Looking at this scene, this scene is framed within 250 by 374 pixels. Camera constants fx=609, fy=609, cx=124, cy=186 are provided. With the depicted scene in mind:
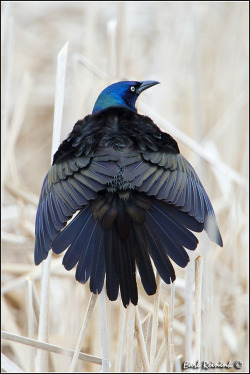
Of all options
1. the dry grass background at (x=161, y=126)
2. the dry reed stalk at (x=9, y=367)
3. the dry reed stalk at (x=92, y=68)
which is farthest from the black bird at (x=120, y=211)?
the dry reed stalk at (x=92, y=68)

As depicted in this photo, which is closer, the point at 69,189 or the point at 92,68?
the point at 69,189

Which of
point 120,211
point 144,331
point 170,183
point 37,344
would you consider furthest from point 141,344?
point 170,183

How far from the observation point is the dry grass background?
1968 millimetres

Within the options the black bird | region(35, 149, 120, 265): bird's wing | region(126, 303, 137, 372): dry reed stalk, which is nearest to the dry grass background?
region(126, 303, 137, 372): dry reed stalk

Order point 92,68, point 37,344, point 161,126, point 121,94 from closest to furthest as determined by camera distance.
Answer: point 37,344 → point 121,94 → point 92,68 → point 161,126

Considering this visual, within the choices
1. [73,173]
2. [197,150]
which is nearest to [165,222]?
[73,173]

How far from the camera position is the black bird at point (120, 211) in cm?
173

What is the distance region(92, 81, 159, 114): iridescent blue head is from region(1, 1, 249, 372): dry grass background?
0.12 m

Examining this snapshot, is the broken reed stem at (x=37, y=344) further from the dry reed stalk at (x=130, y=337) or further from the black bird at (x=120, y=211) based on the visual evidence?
the black bird at (x=120, y=211)

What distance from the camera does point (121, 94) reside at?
94.3 inches

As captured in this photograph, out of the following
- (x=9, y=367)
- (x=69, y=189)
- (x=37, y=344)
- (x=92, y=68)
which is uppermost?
(x=92, y=68)

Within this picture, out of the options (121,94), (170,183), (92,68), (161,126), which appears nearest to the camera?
(170,183)

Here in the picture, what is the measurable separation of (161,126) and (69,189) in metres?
1.00

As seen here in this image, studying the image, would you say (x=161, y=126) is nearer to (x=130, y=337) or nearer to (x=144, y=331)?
(x=144, y=331)
